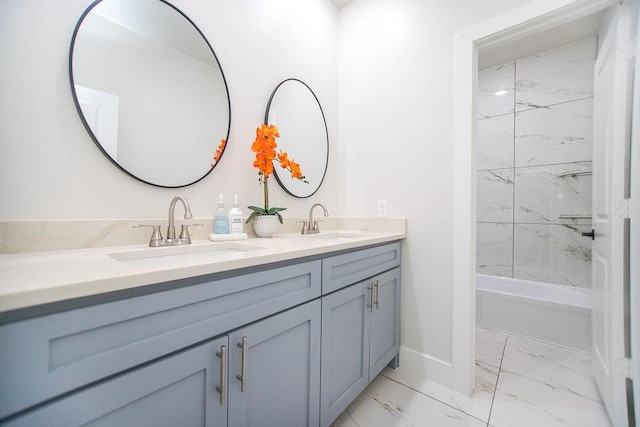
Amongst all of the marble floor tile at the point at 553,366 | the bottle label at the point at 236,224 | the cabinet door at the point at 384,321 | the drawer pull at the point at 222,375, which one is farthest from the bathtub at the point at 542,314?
the drawer pull at the point at 222,375

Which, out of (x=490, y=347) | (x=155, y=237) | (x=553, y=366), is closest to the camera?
(x=155, y=237)

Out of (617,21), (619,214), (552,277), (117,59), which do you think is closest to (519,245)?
(552,277)

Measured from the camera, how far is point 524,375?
1.60 m

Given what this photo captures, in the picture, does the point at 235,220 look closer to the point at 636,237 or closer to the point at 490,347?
the point at 636,237

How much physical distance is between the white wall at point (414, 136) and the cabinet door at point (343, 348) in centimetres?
49

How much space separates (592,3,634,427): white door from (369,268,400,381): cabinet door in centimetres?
97

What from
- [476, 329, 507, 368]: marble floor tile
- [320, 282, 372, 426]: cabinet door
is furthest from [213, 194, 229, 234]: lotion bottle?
[476, 329, 507, 368]: marble floor tile

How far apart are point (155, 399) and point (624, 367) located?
1.84 meters

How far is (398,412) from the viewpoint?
4.28 ft

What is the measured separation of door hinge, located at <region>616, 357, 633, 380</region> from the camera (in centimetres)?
116

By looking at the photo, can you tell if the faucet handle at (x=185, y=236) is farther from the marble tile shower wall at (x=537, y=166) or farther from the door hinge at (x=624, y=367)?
the marble tile shower wall at (x=537, y=166)

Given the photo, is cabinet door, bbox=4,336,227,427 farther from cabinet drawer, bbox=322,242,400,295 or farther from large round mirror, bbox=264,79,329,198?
large round mirror, bbox=264,79,329,198

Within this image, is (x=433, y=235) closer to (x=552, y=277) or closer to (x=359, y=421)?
(x=359, y=421)

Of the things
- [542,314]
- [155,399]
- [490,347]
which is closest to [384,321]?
[490,347]
